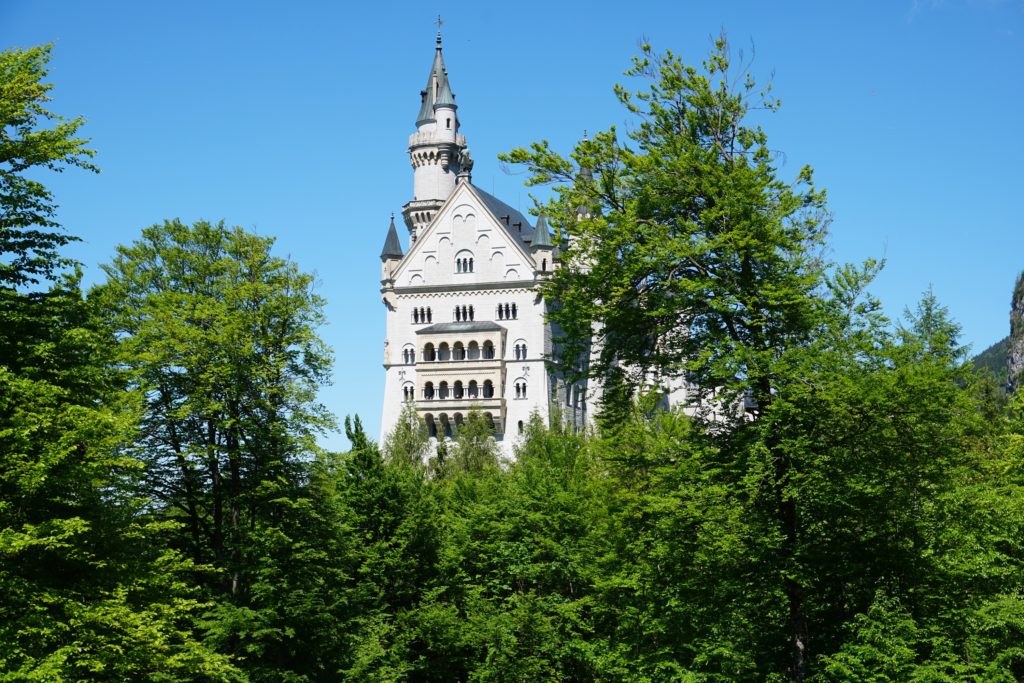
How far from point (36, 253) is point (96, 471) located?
5.38 meters

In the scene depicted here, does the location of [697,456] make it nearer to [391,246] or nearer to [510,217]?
[391,246]

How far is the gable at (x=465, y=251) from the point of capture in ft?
341

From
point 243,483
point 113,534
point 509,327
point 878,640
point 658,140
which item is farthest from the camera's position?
point 509,327

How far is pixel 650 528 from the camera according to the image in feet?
83.6

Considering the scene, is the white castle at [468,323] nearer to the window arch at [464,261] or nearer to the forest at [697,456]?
the window arch at [464,261]

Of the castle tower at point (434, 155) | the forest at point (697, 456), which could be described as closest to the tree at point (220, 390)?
the forest at point (697, 456)

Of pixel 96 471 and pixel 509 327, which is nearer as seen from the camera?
pixel 96 471

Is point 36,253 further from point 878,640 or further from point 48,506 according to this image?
point 878,640

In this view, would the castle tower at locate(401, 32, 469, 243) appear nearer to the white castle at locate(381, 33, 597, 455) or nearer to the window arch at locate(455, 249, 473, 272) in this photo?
the white castle at locate(381, 33, 597, 455)

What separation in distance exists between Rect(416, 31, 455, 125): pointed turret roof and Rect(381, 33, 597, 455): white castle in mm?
9944

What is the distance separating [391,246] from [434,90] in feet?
60.5

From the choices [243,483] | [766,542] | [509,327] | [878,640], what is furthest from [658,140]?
[509,327]

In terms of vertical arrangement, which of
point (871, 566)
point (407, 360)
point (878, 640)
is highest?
point (407, 360)

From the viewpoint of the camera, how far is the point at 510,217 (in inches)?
4606
